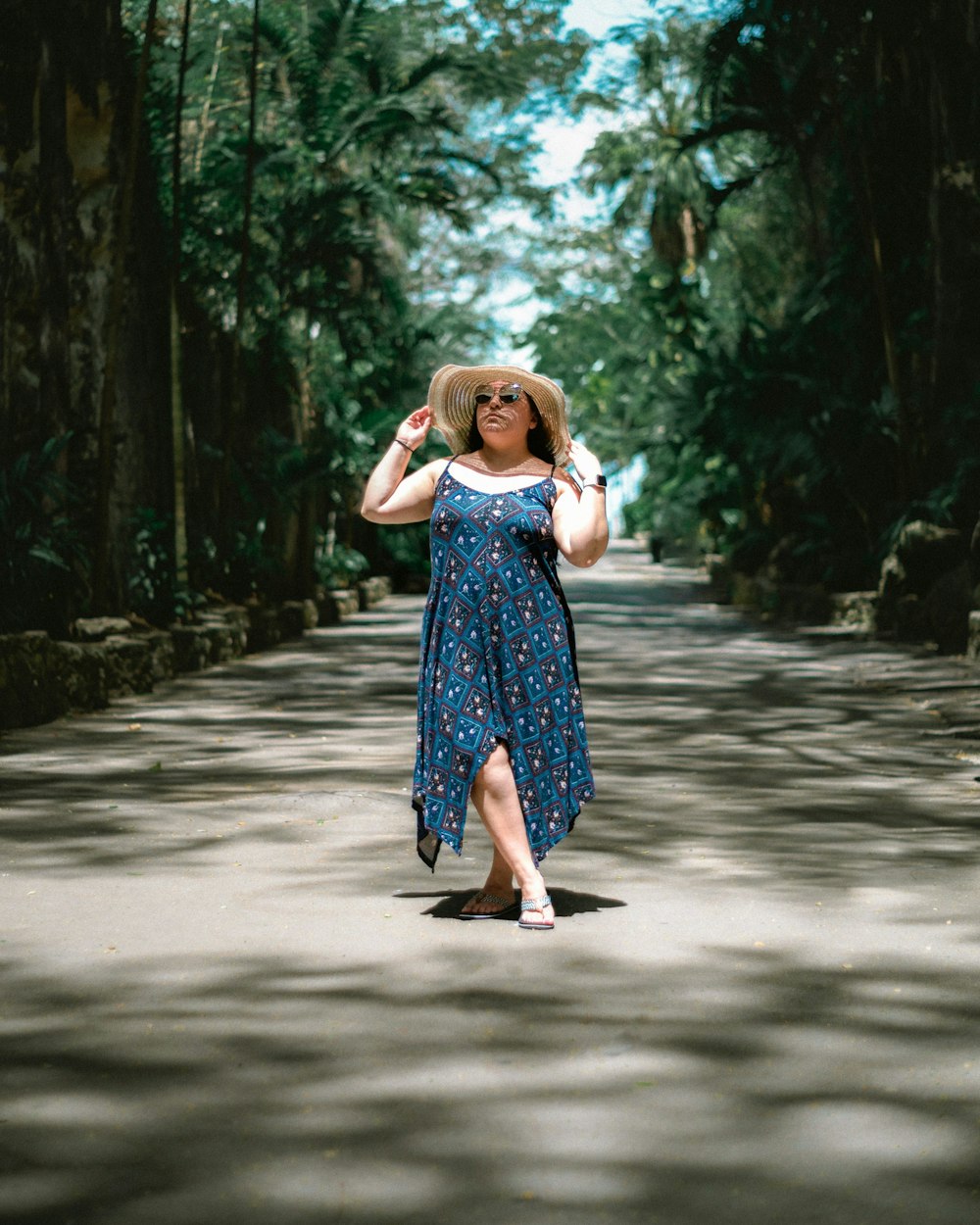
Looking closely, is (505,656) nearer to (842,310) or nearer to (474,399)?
(474,399)

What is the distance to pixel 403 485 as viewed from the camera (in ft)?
21.8

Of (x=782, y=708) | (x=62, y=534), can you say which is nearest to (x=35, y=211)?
(x=62, y=534)

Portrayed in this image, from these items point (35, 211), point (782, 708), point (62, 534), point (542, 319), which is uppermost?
point (542, 319)

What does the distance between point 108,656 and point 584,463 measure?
8.53 meters

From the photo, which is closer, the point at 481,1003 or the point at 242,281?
the point at 481,1003

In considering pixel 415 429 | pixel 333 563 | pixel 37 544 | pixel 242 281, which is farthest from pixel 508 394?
pixel 333 563

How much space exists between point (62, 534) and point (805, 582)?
48.3ft

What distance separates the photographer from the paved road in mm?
3867

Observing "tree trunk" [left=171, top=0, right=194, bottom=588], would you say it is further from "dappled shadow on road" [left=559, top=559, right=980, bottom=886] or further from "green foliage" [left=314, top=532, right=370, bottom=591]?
"green foliage" [left=314, top=532, right=370, bottom=591]

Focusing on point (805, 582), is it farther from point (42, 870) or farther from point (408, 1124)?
point (408, 1124)

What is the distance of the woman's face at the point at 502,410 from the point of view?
6504 millimetres

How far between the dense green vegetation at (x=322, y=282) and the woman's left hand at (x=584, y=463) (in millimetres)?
8136

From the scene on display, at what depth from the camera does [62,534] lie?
48.6 feet

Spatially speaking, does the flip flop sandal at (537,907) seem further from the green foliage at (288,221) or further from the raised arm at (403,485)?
the green foliage at (288,221)
